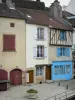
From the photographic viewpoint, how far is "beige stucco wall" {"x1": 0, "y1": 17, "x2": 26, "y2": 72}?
28.5 meters

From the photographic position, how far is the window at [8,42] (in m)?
28.6

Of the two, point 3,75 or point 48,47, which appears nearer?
point 3,75

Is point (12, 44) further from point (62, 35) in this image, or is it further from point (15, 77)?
point (62, 35)

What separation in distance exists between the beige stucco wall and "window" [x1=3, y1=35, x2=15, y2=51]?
369 millimetres

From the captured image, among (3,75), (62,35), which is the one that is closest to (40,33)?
(62,35)

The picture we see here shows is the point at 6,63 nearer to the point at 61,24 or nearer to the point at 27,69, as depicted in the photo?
the point at 27,69

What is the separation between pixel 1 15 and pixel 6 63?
18.0 ft

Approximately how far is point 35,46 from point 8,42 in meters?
3.98

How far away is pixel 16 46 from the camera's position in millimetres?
29312

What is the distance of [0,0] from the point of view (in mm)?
36562

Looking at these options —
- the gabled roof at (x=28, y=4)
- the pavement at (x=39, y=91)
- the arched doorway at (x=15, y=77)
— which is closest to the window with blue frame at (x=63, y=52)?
the pavement at (x=39, y=91)

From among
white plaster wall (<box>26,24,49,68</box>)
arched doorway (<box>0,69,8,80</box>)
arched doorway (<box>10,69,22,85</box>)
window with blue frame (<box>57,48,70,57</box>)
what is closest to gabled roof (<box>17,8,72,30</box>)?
white plaster wall (<box>26,24,49,68</box>)

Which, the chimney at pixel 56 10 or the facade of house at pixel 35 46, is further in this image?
the chimney at pixel 56 10

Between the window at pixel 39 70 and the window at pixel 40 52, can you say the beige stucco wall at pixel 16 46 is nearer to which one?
the window at pixel 40 52
